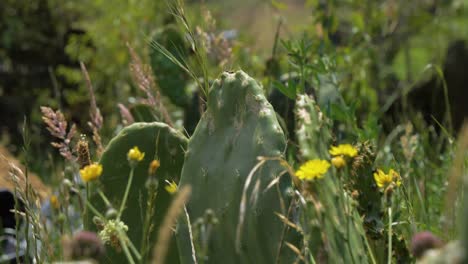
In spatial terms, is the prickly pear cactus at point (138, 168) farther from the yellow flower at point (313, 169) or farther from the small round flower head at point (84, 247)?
the small round flower head at point (84, 247)

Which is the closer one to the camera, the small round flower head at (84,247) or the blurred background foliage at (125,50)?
the small round flower head at (84,247)

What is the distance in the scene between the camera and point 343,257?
3.69ft

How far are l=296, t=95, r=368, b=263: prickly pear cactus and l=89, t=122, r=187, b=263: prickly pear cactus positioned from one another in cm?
52

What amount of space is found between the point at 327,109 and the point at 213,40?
0.39 metres

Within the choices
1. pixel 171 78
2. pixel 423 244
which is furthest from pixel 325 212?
pixel 171 78

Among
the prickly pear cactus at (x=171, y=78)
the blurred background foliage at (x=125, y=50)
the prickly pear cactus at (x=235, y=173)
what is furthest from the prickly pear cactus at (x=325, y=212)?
the blurred background foliage at (x=125, y=50)

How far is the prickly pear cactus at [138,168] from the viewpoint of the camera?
5.40 feet

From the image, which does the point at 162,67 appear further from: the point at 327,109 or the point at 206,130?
the point at 206,130

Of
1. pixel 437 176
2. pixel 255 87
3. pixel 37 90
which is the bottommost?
pixel 37 90

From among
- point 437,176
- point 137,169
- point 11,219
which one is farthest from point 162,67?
point 137,169

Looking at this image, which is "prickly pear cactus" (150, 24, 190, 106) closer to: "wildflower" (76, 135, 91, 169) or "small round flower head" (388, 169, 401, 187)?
"wildflower" (76, 135, 91, 169)

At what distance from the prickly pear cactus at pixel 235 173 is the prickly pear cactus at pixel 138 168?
7.9 inches

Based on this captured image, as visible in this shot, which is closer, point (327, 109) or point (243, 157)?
point (243, 157)

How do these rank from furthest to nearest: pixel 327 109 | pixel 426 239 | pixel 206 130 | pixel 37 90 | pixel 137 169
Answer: pixel 37 90 < pixel 327 109 < pixel 137 169 < pixel 206 130 < pixel 426 239
